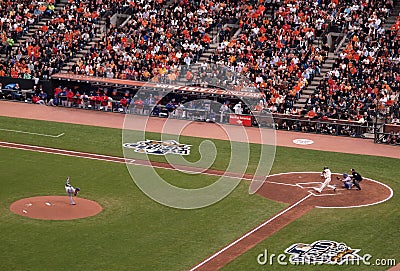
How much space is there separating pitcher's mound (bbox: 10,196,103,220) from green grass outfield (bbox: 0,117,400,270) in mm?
452

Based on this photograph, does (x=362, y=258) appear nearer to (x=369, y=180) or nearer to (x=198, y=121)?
(x=369, y=180)

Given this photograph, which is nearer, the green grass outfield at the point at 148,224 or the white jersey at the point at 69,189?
the green grass outfield at the point at 148,224

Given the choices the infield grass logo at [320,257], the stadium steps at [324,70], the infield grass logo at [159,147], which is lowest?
the infield grass logo at [320,257]

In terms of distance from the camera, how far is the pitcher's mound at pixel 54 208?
29.4 metres

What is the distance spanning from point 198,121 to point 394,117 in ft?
36.1

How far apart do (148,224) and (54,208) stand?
12.5 ft

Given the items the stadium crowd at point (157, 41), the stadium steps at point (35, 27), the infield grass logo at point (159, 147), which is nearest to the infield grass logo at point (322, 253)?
the infield grass logo at point (159, 147)

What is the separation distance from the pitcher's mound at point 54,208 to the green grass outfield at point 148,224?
1.48ft

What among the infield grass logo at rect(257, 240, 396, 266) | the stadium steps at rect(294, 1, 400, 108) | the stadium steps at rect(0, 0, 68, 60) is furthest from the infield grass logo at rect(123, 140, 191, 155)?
the stadium steps at rect(0, 0, 68, 60)

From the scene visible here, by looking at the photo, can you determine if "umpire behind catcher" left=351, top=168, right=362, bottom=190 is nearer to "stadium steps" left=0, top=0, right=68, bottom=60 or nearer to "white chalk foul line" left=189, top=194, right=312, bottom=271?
"white chalk foul line" left=189, top=194, right=312, bottom=271

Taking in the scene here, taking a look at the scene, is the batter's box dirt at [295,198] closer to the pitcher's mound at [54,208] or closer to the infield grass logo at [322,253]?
the infield grass logo at [322,253]

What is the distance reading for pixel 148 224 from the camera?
94.8 ft

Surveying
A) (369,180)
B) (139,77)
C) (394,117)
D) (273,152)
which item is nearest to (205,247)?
(369,180)

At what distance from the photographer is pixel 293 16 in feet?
172
